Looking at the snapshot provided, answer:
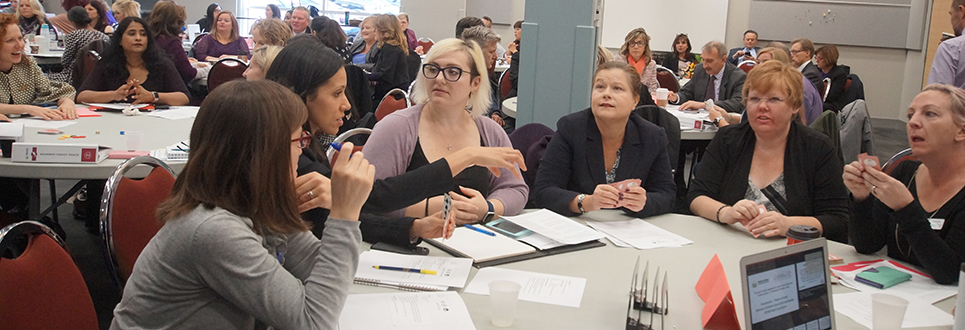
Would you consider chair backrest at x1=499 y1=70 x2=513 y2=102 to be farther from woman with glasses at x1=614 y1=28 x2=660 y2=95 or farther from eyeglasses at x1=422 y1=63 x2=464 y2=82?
eyeglasses at x1=422 y1=63 x2=464 y2=82

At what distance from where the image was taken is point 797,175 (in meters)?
2.53

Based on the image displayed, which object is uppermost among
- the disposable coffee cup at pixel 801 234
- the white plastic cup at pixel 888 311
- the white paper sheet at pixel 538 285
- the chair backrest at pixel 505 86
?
the chair backrest at pixel 505 86

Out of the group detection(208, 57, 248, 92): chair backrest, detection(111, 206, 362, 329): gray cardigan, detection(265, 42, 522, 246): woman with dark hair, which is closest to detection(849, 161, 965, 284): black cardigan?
detection(265, 42, 522, 246): woman with dark hair

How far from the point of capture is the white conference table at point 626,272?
5.16 ft

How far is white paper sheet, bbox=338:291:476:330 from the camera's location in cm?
148

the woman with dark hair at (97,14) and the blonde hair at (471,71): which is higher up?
the woman with dark hair at (97,14)

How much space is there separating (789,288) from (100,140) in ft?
9.50

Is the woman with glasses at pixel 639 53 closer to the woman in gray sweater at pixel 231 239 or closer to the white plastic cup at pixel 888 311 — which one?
the white plastic cup at pixel 888 311

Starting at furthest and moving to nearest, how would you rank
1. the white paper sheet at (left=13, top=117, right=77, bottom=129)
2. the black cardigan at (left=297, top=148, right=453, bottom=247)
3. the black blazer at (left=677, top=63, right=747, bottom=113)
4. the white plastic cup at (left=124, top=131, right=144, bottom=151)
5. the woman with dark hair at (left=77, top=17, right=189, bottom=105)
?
the black blazer at (left=677, top=63, right=747, bottom=113)
the woman with dark hair at (left=77, top=17, right=189, bottom=105)
the white paper sheet at (left=13, top=117, right=77, bottom=129)
the white plastic cup at (left=124, top=131, right=144, bottom=151)
the black cardigan at (left=297, top=148, right=453, bottom=247)

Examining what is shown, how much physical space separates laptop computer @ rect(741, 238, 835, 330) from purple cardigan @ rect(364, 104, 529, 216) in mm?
→ 1188

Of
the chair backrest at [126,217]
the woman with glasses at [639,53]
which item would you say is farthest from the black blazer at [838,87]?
the chair backrest at [126,217]

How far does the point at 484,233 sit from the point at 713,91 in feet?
14.5

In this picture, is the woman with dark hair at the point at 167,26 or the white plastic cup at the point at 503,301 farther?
the woman with dark hair at the point at 167,26

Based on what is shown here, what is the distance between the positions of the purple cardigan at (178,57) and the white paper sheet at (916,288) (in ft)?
14.4
